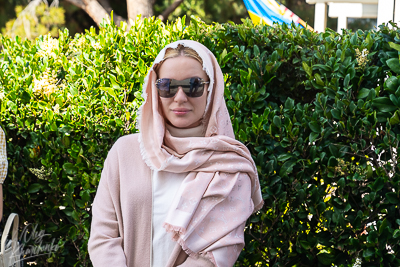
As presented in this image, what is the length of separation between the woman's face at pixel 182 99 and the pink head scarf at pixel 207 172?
3cm

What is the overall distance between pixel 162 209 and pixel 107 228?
246 millimetres

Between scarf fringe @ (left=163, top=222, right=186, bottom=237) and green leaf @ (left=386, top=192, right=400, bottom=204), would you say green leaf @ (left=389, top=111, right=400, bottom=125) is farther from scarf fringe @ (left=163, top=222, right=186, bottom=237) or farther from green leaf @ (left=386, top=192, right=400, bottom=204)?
scarf fringe @ (left=163, top=222, right=186, bottom=237)

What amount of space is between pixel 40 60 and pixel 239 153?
2.28 m

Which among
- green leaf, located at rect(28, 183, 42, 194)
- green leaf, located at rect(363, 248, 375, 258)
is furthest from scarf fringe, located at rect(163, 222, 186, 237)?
green leaf, located at rect(28, 183, 42, 194)

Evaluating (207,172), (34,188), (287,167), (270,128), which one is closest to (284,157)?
(287,167)

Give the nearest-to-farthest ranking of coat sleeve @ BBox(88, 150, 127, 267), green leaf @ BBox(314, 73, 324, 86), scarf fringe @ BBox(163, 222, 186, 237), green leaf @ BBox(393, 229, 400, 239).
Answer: scarf fringe @ BBox(163, 222, 186, 237) → coat sleeve @ BBox(88, 150, 127, 267) → green leaf @ BBox(393, 229, 400, 239) → green leaf @ BBox(314, 73, 324, 86)

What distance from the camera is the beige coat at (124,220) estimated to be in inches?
71.2

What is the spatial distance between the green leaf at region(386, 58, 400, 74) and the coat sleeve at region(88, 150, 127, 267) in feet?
5.52

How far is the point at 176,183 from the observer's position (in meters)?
1.86

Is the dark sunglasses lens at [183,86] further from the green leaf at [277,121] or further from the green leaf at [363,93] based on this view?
the green leaf at [363,93]

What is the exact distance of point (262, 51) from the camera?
9.89ft

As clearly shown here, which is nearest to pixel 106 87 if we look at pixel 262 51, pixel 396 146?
pixel 262 51

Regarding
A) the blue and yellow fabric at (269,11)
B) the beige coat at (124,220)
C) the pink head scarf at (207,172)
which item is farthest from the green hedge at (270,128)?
the blue and yellow fabric at (269,11)

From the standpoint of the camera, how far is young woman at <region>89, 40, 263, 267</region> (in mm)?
1778
